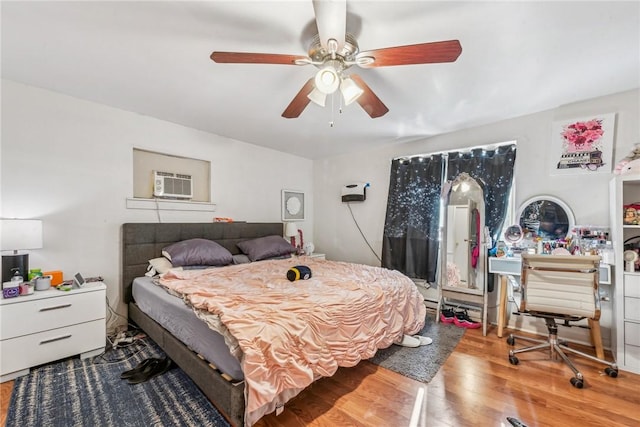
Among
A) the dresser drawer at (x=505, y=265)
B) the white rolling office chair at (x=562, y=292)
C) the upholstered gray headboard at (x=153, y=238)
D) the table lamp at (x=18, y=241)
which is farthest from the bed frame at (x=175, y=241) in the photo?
the dresser drawer at (x=505, y=265)

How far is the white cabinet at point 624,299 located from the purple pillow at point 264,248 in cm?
324

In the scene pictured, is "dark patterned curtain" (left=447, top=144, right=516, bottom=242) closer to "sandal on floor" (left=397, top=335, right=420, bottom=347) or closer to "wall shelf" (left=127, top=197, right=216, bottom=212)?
"sandal on floor" (left=397, top=335, right=420, bottom=347)

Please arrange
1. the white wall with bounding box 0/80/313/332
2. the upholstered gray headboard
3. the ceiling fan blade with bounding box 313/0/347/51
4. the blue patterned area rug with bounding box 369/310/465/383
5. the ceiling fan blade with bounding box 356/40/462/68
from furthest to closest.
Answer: the upholstered gray headboard, the white wall with bounding box 0/80/313/332, the blue patterned area rug with bounding box 369/310/465/383, the ceiling fan blade with bounding box 356/40/462/68, the ceiling fan blade with bounding box 313/0/347/51

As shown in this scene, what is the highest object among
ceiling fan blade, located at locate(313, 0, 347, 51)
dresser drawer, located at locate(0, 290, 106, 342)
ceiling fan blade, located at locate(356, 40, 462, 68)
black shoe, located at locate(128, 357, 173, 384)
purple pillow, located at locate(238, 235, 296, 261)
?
ceiling fan blade, located at locate(313, 0, 347, 51)

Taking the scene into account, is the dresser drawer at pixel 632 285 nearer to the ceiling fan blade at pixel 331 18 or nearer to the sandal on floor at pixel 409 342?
the sandal on floor at pixel 409 342

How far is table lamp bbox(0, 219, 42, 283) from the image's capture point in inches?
76.8

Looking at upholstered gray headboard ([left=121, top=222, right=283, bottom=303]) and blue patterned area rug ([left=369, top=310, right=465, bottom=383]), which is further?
upholstered gray headboard ([left=121, top=222, right=283, bottom=303])

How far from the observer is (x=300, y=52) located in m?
1.88

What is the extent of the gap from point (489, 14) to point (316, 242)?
3962 millimetres

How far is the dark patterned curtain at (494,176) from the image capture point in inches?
118

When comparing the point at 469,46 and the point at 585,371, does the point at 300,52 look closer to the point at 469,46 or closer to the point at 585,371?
the point at 469,46

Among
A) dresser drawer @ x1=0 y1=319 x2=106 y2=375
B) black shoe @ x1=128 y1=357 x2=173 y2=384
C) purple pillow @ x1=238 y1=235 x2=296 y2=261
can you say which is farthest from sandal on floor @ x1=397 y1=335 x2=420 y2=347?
dresser drawer @ x1=0 y1=319 x2=106 y2=375

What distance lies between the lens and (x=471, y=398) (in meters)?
1.75

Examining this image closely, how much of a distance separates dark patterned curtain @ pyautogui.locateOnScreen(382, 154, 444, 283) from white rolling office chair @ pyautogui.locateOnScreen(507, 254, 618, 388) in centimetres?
134
